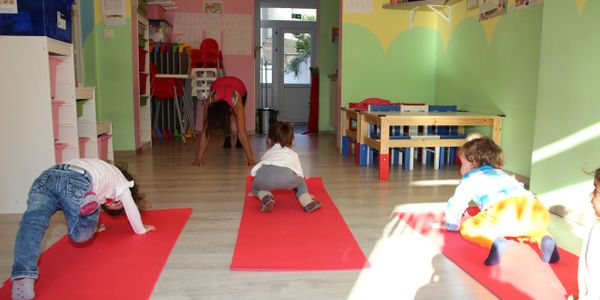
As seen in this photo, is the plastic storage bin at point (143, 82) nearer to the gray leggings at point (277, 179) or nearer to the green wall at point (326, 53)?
the green wall at point (326, 53)

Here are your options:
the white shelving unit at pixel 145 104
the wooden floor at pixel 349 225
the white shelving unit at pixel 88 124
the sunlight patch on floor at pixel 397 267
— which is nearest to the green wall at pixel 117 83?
the white shelving unit at pixel 145 104

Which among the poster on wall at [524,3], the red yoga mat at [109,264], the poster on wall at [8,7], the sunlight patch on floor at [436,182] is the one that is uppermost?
the poster on wall at [524,3]

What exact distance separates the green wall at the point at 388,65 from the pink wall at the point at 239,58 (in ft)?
9.07

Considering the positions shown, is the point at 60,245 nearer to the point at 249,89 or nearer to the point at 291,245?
the point at 291,245

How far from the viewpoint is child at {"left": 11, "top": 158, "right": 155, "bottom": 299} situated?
1603 millimetres

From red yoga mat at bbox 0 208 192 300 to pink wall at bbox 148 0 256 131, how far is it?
17.5ft

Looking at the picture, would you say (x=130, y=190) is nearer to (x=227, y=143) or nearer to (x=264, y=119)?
(x=227, y=143)

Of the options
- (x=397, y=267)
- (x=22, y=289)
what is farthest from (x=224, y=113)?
(x=22, y=289)

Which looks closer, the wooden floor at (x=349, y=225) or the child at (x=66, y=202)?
the child at (x=66, y=202)

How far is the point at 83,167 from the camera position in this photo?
192cm

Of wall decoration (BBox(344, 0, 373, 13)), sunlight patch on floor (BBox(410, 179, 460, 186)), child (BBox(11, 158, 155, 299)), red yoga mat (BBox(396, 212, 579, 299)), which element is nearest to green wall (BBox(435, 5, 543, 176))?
sunlight patch on floor (BBox(410, 179, 460, 186))

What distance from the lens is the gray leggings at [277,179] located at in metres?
2.79

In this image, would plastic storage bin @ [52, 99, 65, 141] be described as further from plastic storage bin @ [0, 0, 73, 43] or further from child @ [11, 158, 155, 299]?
child @ [11, 158, 155, 299]

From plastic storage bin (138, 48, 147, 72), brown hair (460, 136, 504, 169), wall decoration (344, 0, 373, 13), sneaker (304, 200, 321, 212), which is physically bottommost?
sneaker (304, 200, 321, 212)
